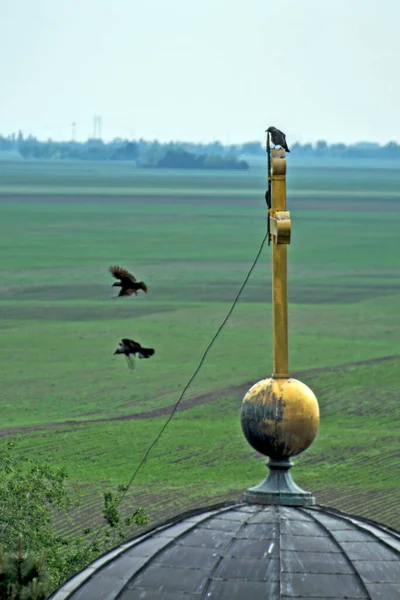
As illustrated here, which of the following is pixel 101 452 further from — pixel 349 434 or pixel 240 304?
pixel 240 304

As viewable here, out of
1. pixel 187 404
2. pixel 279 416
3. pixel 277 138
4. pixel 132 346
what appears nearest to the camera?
pixel 279 416

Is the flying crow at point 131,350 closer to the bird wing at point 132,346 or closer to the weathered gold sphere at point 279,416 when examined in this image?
the bird wing at point 132,346

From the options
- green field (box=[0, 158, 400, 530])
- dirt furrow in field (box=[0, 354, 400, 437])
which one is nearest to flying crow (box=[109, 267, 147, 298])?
green field (box=[0, 158, 400, 530])

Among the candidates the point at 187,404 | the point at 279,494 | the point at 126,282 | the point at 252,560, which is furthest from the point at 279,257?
the point at 187,404

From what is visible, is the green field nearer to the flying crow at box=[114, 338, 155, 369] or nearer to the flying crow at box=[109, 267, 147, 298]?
the flying crow at box=[114, 338, 155, 369]

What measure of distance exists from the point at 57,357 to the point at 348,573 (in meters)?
61.1

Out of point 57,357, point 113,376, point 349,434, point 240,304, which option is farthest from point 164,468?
point 240,304

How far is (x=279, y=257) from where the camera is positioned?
23.0 ft

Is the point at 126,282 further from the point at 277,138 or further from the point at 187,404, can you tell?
the point at 187,404

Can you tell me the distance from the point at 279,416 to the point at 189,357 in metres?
59.2

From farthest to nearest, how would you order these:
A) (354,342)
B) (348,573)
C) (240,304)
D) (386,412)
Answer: (240,304) → (354,342) → (386,412) → (348,573)

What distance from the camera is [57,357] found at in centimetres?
6706

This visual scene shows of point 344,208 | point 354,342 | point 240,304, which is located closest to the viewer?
point 354,342

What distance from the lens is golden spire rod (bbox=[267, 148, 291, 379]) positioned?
693 centimetres
